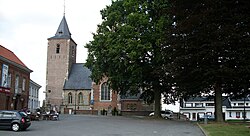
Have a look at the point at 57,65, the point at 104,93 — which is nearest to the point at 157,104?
the point at 104,93

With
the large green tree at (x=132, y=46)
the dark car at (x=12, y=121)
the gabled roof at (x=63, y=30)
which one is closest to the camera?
the dark car at (x=12, y=121)

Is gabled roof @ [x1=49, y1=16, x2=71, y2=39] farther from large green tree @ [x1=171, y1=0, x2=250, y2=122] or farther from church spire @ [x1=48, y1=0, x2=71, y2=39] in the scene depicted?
Result: large green tree @ [x1=171, y1=0, x2=250, y2=122]

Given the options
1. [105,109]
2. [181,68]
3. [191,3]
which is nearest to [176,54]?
[181,68]

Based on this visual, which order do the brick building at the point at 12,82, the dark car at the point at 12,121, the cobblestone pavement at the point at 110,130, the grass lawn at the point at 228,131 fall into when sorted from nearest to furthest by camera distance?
the grass lawn at the point at 228,131, the cobblestone pavement at the point at 110,130, the dark car at the point at 12,121, the brick building at the point at 12,82

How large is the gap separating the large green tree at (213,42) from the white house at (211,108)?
5986 centimetres

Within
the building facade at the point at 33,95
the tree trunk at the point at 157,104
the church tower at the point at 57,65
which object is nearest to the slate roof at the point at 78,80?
the church tower at the point at 57,65

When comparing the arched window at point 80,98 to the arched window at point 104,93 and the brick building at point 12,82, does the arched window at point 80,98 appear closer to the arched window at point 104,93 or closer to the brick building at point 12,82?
the arched window at point 104,93

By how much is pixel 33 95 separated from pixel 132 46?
32.3 meters

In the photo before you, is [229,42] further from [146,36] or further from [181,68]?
[146,36]

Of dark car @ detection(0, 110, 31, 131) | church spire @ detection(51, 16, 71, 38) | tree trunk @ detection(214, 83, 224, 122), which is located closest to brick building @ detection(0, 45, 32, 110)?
dark car @ detection(0, 110, 31, 131)

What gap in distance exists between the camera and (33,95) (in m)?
63.2

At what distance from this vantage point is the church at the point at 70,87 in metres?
76.1

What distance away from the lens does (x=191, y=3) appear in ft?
102

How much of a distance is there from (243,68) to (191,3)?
742 cm
